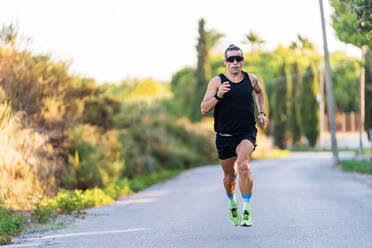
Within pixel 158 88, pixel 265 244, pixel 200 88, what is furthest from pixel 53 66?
pixel 158 88

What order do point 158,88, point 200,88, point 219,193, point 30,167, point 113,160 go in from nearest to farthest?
point 30,167, point 219,193, point 113,160, point 200,88, point 158,88

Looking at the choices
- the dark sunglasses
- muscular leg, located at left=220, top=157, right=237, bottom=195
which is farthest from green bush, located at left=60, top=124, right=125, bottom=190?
the dark sunglasses

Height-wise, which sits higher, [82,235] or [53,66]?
[53,66]

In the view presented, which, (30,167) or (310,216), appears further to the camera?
(30,167)

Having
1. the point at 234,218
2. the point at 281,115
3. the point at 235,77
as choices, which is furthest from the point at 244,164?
the point at 281,115

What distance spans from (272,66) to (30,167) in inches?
2842

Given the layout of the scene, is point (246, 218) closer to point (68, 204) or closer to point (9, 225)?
point (9, 225)

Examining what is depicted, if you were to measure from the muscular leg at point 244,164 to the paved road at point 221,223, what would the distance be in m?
0.61

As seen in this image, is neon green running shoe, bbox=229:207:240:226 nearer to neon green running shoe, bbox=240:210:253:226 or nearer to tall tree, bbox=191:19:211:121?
neon green running shoe, bbox=240:210:253:226

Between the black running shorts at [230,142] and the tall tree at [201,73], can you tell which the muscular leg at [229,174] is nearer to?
the black running shorts at [230,142]

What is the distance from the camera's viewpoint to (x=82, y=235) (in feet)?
28.5

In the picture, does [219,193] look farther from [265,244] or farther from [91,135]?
[265,244]

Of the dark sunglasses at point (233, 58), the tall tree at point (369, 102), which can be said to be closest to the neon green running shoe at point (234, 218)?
the dark sunglasses at point (233, 58)

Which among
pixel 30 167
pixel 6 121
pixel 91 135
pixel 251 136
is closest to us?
pixel 251 136
